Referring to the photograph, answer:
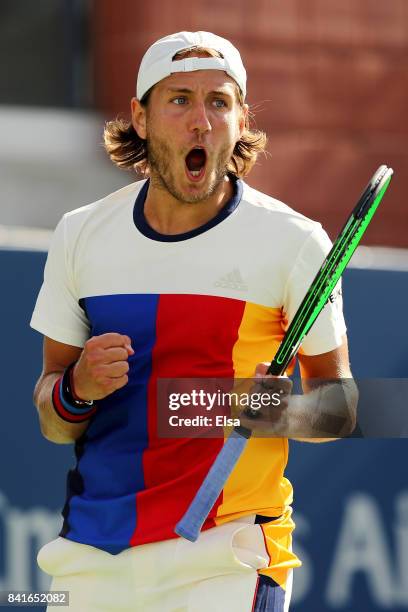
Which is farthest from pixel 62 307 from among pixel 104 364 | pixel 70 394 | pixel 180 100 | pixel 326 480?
pixel 326 480

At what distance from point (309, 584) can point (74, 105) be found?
5489mm

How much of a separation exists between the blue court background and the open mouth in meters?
1.72

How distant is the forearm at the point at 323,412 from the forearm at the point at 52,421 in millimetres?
547

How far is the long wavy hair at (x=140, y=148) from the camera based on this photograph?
403 cm

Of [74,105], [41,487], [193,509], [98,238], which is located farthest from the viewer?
[74,105]

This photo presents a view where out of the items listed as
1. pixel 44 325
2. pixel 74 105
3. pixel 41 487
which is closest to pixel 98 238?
pixel 44 325

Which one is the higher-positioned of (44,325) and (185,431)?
(44,325)

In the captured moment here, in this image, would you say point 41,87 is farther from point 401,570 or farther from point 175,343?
point 175,343

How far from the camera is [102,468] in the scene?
3658 mm

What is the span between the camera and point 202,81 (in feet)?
12.1

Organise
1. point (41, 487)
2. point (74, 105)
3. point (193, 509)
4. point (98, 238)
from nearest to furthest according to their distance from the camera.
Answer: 1. point (193, 509)
2. point (98, 238)
3. point (41, 487)
4. point (74, 105)

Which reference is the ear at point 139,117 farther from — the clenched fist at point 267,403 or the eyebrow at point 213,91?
the clenched fist at point 267,403

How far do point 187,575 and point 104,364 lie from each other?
0.56 meters

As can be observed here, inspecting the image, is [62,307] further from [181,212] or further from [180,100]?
[180,100]
